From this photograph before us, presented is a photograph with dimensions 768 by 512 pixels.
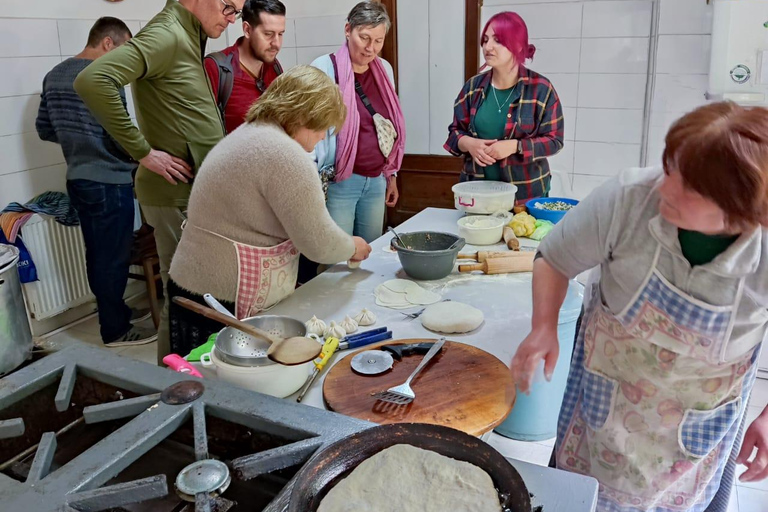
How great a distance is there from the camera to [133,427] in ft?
2.50

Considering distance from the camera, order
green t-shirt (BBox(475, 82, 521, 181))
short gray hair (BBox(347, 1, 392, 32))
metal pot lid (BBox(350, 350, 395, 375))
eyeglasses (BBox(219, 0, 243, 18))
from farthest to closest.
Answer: short gray hair (BBox(347, 1, 392, 32)) → green t-shirt (BBox(475, 82, 521, 181)) → eyeglasses (BBox(219, 0, 243, 18)) → metal pot lid (BBox(350, 350, 395, 375))

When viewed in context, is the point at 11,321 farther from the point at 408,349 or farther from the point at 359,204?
the point at 359,204

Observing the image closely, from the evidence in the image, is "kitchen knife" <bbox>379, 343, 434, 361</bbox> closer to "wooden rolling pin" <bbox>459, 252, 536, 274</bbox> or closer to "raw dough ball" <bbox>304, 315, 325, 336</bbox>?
"raw dough ball" <bbox>304, 315, 325, 336</bbox>

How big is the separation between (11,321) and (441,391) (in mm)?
1295

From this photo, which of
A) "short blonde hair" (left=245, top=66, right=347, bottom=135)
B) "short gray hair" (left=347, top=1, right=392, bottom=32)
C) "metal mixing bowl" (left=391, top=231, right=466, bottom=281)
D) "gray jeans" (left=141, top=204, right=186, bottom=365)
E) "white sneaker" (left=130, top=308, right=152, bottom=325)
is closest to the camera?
"short blonde hair" (left=245, top=66, right=347, bottom=135)

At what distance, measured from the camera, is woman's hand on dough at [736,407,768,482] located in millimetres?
1062

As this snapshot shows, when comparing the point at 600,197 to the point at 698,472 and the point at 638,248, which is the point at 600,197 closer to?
the point at 638,248

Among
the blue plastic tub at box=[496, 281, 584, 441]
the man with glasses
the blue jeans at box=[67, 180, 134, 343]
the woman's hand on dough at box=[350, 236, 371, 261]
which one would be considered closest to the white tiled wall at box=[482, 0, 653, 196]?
the man with glasses

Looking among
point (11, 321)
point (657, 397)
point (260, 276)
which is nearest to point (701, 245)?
point (657, 397)

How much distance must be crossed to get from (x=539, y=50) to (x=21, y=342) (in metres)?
3.07

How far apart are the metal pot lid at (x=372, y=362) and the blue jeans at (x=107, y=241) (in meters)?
2.28

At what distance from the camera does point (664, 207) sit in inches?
37.5

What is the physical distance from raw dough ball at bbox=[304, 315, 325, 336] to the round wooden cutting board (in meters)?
0.14

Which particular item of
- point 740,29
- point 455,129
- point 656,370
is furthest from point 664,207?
point 740,29
